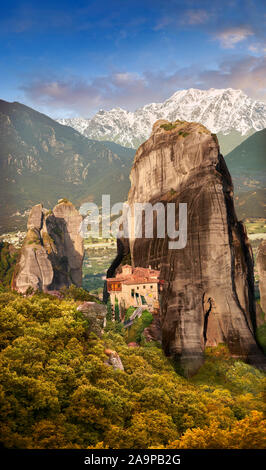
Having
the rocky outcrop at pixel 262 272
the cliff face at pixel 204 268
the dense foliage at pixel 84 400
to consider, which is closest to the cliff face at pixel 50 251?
the cliff face at pixel 204 268

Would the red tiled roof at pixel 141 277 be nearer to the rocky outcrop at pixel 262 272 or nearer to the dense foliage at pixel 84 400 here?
the rocky outcrop at pixel 262 272

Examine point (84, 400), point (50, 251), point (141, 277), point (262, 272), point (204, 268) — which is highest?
point (50, 251)

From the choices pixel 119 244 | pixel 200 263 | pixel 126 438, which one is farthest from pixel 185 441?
pixel 119 244

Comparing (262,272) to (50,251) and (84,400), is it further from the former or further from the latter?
(50,251)

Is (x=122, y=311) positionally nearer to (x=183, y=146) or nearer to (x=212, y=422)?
(x=183, y=146)

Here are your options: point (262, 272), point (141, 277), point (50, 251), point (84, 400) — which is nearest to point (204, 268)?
point (141, 277)

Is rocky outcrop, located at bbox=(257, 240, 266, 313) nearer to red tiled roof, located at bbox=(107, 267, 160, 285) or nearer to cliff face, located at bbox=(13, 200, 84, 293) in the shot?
red tiled roof, located at bbox=(107, 267, 160, 285)
